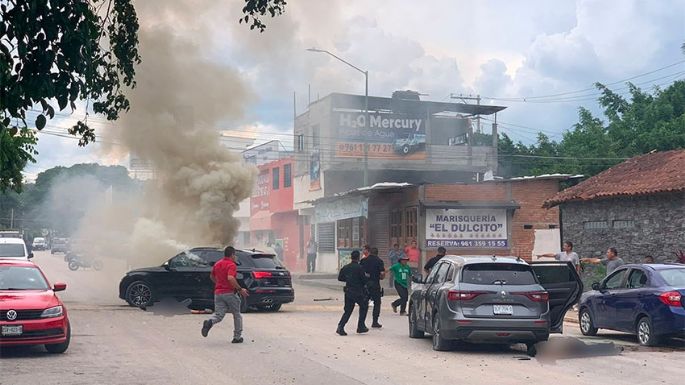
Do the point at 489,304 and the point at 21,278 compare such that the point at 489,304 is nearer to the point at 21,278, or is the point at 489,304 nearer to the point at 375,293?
the point at 375,293

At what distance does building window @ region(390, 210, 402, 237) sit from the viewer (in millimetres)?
33812

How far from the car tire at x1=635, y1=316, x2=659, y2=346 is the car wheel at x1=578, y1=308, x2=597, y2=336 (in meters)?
1.58

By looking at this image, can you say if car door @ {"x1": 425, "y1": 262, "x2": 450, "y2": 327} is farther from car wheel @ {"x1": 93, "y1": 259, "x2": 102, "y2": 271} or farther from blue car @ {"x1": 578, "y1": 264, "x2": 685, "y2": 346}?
car wheel @ {"x1": 93, "y1": 259, "x2": 102, "y2": 271}

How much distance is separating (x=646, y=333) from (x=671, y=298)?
82 centimetres

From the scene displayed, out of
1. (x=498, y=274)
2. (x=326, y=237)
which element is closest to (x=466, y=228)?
(x=326, y=237)

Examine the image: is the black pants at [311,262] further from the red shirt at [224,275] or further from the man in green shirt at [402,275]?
the red shirt at [224,275]

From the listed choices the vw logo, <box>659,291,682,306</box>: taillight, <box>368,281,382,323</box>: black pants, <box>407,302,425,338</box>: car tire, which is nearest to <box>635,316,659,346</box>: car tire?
<box>659,291,682,306</box>: taillight

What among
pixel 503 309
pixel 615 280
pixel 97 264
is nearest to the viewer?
pixel 503 309

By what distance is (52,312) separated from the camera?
12.2m

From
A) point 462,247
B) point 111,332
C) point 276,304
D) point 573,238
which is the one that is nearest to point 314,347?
point 111,332

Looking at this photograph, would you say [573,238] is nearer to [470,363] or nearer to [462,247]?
[462,247]

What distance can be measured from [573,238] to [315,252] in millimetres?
19426

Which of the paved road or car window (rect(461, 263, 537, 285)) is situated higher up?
car window (rect(461, 263, 537, 285))

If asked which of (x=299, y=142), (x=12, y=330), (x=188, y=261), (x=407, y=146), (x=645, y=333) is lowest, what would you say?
(x=645, y=333)
